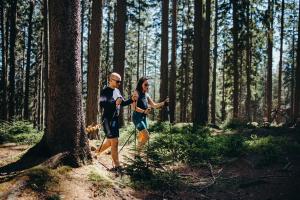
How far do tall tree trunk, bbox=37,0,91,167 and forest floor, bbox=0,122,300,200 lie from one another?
0.51 meters

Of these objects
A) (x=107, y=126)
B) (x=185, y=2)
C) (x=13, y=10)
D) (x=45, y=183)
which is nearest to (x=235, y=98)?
(x=185, y=2)

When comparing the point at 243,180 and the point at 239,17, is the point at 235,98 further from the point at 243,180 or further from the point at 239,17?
the point at 243,180

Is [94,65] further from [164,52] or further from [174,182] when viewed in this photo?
[164,52]

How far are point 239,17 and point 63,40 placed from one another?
60.8ft

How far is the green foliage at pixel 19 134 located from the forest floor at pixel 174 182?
4.91ft

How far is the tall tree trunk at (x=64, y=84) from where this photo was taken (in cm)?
682

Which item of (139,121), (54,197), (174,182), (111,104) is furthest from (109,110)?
(54,197)

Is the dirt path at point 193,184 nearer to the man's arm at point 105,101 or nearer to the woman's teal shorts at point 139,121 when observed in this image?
the woman's teal shorts at point 139,121

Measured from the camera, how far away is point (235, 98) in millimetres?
24281

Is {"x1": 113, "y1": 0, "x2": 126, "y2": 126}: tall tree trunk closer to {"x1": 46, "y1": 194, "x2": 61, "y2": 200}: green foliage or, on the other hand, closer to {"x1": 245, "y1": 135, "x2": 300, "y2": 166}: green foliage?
{"x1": 245, "y1": 135, "x2": 300, "y2": 166}: green foliage

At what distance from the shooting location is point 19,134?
15023 millimetres

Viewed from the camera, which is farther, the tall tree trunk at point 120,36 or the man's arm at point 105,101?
the tall tree trunk at point 120,36

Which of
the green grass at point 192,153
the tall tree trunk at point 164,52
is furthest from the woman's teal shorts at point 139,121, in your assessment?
the tall tree trunk at point 164,52

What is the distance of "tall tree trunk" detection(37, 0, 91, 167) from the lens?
6816 millimetres
